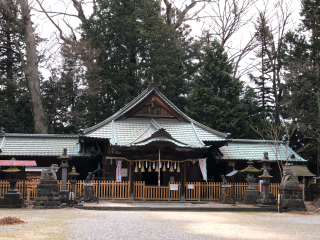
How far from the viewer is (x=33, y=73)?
3212 centimetres

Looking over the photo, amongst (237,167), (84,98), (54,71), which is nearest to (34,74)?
(54,71)

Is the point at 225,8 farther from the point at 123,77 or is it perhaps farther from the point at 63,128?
the point at 63,128

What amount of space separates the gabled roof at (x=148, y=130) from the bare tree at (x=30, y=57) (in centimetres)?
977

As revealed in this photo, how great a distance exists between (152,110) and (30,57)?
1349 centimetres

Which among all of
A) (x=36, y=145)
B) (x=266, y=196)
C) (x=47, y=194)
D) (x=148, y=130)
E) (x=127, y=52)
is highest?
(x=127, y=52)

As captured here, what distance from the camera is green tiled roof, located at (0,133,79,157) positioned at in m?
23.6

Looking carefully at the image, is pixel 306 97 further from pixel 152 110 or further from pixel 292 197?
pixel 292 197

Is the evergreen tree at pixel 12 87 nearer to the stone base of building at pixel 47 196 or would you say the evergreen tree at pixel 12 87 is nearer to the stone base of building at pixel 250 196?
the stone base of building at pixel 47 196

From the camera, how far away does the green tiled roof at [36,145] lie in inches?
931

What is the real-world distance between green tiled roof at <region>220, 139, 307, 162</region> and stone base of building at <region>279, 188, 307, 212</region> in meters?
6.71

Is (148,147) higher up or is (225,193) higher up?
(148,147)

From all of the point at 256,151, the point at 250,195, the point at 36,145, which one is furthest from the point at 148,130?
the point at 256,151

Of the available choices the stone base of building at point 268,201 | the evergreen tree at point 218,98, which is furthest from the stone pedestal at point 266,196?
the evergreen tree at point 218,98

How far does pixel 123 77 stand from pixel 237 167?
45.8ft
